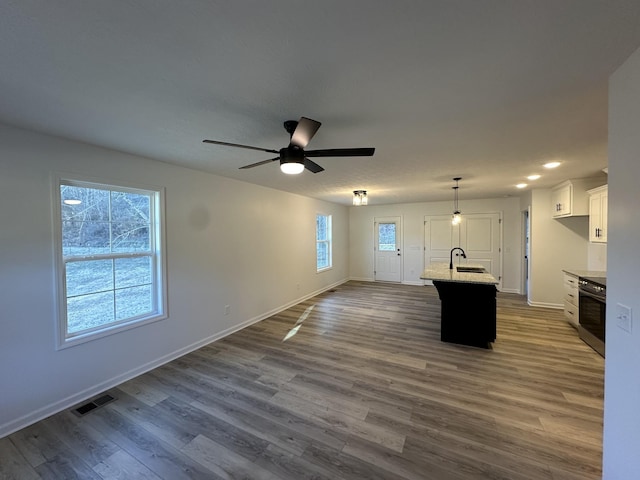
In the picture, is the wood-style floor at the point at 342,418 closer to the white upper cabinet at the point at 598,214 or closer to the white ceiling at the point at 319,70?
the white upper cabinet at the point at 598,214

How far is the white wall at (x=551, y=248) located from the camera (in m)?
4.83

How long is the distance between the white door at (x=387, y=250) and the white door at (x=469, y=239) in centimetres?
80

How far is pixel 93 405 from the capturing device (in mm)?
2404

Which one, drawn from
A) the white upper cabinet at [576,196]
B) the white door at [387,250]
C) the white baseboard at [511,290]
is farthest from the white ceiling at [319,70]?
the white door at [387,250]

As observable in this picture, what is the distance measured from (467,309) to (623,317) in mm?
2436

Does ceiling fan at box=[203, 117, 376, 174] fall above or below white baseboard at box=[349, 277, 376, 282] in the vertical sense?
above

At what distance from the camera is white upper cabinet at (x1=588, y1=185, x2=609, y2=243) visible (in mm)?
3754

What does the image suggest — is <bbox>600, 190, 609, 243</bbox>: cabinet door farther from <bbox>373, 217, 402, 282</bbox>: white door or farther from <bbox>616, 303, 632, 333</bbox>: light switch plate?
<bbox>373, 217, 402, 282</bbox>: white door

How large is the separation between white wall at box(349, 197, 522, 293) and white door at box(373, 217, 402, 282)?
15 cm

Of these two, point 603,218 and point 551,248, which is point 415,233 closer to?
point 551,248

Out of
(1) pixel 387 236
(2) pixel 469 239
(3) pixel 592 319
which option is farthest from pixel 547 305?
(1) pixel 387 236

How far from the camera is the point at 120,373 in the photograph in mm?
2789

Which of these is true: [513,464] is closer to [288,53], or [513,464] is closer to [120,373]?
[288,53]

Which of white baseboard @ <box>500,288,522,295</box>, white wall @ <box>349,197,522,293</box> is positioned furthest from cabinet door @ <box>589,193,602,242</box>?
white baseboard @ <box>500,288,522,295</box>
